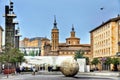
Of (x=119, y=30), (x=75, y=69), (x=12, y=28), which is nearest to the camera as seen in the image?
(x=75, y=69)

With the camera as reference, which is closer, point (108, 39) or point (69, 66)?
point (69, 66)

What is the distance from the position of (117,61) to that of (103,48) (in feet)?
90.1

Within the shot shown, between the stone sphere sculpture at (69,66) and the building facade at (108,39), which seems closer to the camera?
the stone sphere sculpture at (69,66)

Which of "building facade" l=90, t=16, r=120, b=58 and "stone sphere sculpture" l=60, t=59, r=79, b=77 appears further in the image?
"building facade" l=90, t=16, r=120, b=58

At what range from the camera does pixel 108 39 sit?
121 metres

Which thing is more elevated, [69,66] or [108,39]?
[108,39]

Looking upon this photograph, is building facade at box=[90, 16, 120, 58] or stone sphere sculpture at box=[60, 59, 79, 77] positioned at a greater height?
building facade at box=[90, 16, 120, 58]

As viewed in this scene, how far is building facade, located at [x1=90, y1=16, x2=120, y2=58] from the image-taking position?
116 m

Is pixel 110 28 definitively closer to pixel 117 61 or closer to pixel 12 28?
pixel 117 61

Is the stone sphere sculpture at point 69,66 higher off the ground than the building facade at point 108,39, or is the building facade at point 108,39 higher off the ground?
the building facade at point 108,39

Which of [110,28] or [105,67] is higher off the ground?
[110,28]

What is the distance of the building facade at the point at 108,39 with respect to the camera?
116 metres

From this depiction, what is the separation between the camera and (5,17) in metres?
73.4

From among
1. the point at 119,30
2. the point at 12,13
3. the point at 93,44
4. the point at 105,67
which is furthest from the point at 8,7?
the point at 93,44
